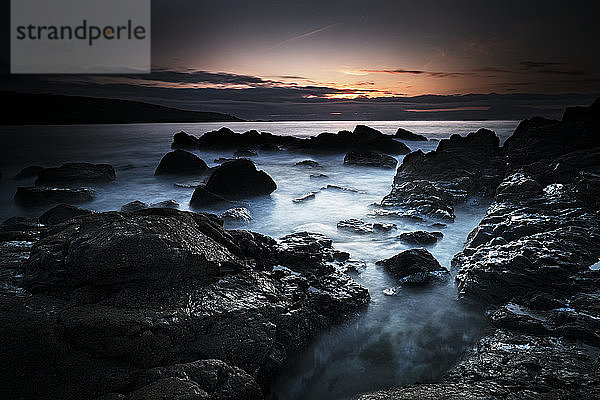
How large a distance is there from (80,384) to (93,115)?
107 meters

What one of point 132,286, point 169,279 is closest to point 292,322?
point 169,279

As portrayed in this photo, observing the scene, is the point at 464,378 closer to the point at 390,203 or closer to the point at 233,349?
the point at 233,349

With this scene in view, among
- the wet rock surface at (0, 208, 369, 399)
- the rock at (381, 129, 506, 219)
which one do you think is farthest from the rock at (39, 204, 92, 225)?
the rock at (381, 129, 506, 219)

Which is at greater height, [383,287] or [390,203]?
[390,203]

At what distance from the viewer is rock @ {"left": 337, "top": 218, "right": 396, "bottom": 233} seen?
28.7 ft

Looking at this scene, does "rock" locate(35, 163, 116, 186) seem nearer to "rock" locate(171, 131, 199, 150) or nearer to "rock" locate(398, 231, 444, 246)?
"rock" locate(398, 231, 444, 246)

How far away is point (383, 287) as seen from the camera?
227 inches

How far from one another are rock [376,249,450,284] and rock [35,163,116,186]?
1468cm

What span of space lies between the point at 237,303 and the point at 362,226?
5.65 m

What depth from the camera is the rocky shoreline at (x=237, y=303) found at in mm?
2916

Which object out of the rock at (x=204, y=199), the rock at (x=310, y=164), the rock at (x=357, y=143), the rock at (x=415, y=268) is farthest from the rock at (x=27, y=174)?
the rock at (x=415, y=268)

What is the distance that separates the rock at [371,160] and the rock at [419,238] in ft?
42.6

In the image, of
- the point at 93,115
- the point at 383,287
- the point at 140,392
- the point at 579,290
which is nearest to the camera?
the point at 140,392

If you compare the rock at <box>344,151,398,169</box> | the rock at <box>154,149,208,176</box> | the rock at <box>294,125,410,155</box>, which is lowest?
the rock at <box>154,149,208,176</box>
